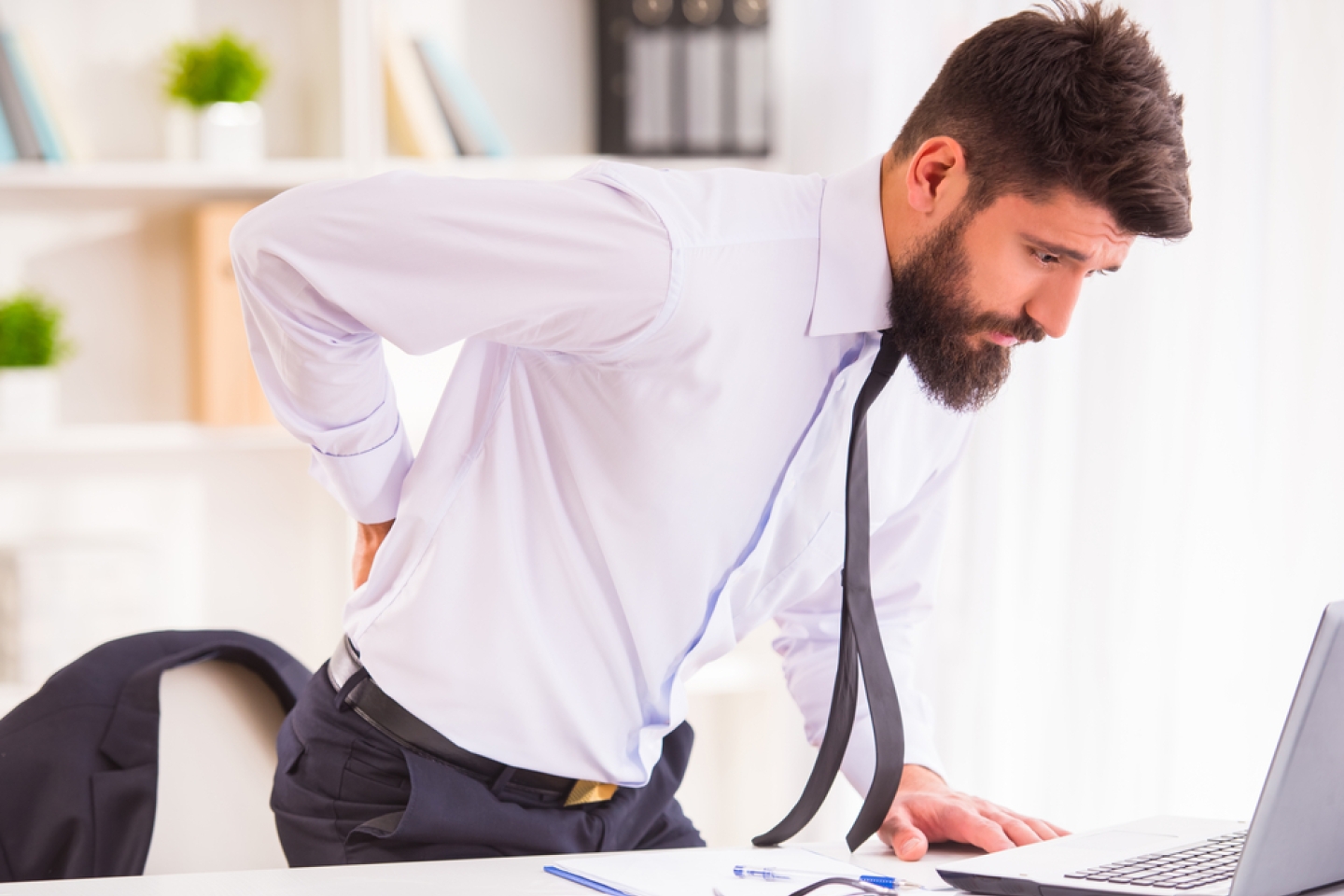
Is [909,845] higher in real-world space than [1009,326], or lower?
lower

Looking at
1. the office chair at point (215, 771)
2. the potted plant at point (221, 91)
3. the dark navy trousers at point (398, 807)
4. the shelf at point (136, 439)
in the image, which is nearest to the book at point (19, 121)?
the potted plant at point (221, 91)

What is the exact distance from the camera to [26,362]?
7.25ft

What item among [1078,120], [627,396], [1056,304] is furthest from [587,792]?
[1078,120]

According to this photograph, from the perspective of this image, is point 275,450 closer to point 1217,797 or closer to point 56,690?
point 56,690

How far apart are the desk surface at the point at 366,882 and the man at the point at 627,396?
10cm

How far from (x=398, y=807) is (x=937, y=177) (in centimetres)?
72

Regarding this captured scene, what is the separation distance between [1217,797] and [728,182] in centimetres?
107

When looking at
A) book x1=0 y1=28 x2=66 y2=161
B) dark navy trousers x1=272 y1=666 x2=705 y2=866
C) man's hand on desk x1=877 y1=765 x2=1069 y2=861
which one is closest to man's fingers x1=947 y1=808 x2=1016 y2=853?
man's hand on desk x1=877 y1=765 x2=1069 y2=861

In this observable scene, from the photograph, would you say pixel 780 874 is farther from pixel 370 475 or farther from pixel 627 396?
pixel 370 475

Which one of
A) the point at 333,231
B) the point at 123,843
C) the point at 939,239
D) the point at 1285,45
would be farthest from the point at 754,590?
the point at 1285,45

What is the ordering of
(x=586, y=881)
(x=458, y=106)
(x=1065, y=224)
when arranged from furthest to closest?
(x=458, y=106) < (x=1065, y=224) < (x=586, y=881)

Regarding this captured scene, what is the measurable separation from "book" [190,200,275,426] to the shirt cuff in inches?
43.3

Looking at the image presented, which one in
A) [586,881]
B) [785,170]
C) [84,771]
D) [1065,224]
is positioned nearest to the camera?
[586,881]

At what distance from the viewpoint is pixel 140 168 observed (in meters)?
2.22
